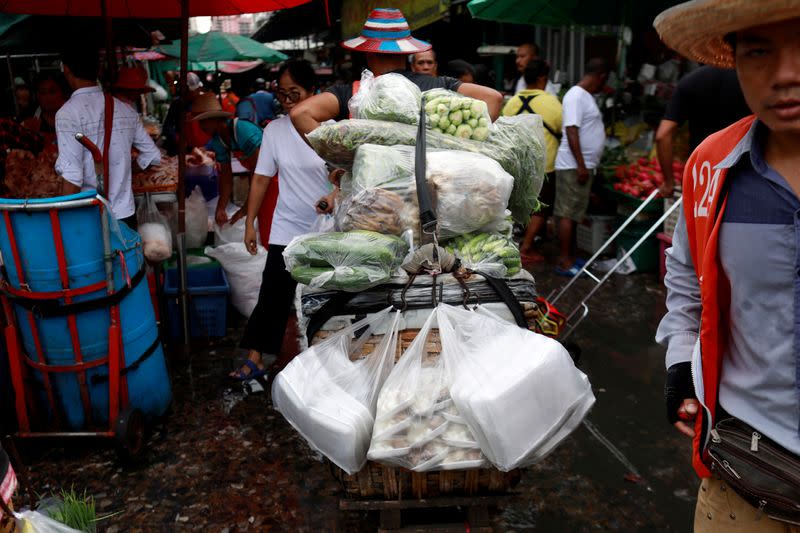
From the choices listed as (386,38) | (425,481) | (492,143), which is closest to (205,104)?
(386,38)

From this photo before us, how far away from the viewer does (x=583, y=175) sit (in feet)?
22.5

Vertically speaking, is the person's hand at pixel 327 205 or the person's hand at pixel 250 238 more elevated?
the person's hand at pixel 327 205

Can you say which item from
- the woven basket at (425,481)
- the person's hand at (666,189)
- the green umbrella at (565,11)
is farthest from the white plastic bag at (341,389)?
the green umbrella at (565,11)

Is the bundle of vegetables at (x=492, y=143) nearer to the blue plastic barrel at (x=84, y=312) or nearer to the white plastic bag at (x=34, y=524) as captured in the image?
the blue plastic barrel at (x=84, y=312)

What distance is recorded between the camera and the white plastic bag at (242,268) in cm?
543

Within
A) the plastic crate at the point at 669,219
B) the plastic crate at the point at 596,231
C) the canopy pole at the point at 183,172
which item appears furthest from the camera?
the plastic crate at the point at 596,231

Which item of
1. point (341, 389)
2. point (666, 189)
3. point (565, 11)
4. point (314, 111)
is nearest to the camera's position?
point (341, 389)

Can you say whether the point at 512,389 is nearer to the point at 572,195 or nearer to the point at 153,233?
the point at 153,233

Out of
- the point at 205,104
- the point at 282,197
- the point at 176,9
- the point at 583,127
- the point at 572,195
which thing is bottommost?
the point at 572,195

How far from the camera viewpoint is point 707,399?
5.43 feet

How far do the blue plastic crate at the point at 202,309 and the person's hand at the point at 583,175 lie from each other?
368 cm

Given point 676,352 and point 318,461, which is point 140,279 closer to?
point 318,461

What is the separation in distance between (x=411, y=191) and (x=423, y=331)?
525 mm

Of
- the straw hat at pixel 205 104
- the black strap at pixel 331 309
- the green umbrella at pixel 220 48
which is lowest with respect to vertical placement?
the black strap at pixel 331 309
